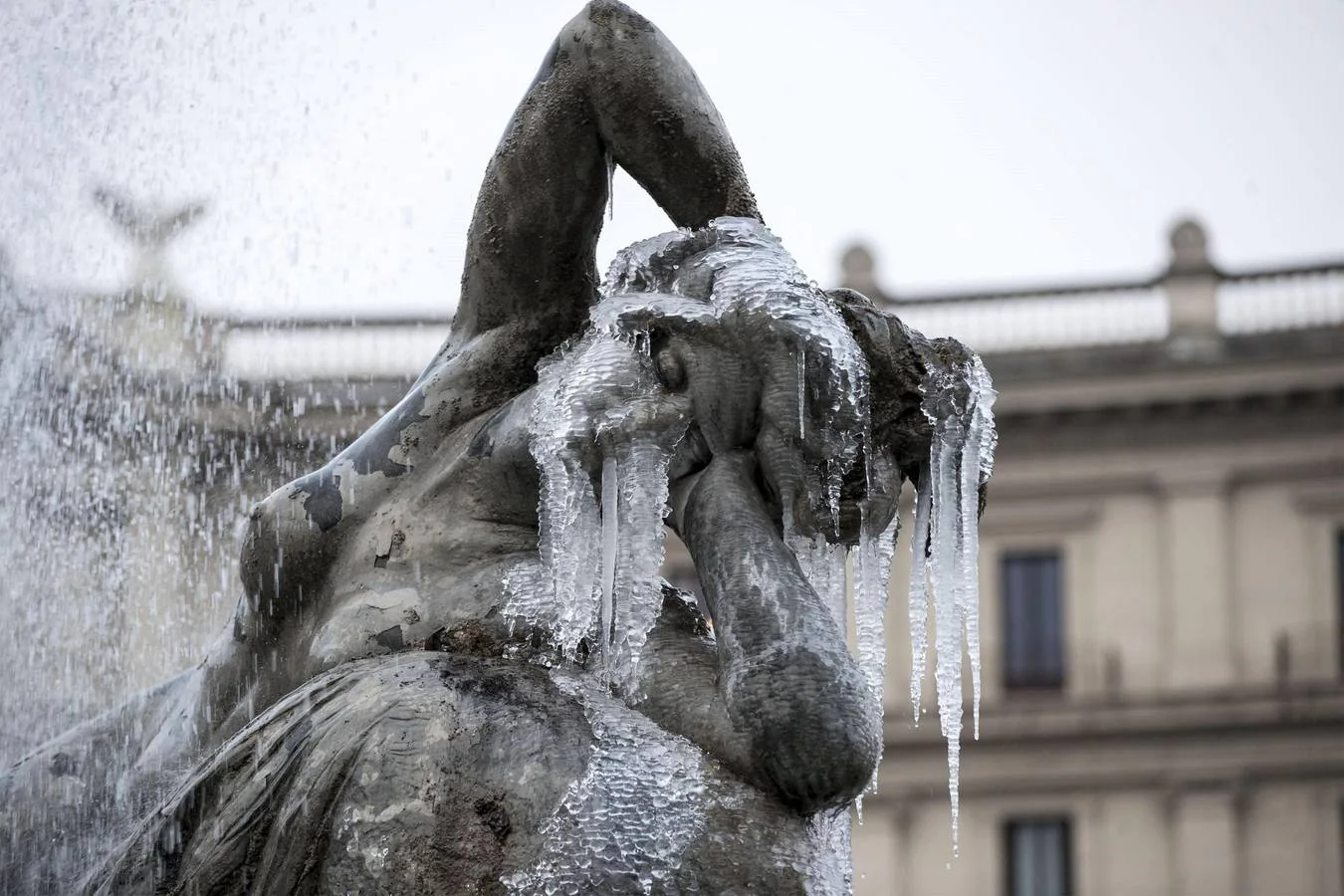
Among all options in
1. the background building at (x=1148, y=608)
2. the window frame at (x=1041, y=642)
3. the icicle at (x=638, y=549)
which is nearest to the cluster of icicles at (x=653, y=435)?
the icicle at (x=638, y=549)

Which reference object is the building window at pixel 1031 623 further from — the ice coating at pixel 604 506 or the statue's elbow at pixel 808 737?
the statue's elbow at pixel 808 737

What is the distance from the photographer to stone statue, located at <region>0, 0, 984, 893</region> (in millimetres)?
2689

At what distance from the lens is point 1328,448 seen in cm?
2680

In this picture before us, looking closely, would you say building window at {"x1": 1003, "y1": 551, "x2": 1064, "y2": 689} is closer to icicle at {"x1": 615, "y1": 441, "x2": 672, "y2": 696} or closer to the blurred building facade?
the blurred building facade

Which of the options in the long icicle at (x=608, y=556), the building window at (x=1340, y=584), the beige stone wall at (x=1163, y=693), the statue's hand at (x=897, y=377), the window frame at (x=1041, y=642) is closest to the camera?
the long icicle at (x=608, y=556)

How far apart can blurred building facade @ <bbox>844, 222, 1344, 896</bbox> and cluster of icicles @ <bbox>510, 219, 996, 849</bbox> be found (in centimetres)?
2280

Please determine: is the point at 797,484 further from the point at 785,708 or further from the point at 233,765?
the point at 233,765

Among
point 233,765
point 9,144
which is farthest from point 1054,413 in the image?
point 233,765

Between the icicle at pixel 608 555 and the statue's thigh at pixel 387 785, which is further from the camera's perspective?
the icicle at pixel 608 555

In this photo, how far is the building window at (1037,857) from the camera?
2609 centimetres

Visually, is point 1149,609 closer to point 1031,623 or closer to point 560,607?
point 1031,623

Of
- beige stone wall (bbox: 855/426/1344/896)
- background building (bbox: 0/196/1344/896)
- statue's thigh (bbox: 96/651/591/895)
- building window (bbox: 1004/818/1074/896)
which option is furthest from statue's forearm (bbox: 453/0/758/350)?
building window (bbox: 1004/818/1074/896)

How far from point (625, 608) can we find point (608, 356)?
0.96 feet

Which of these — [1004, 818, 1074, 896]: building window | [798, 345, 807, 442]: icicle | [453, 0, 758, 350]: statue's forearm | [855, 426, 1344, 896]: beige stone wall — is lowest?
[1004, 818, 1074, 896]: building window
